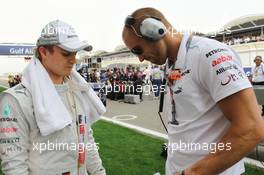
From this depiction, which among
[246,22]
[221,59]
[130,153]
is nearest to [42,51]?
[221,59]

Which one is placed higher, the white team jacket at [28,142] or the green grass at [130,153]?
the white team jacket at [28,142]

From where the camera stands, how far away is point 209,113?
5.23ft

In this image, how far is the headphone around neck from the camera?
162 centimetres

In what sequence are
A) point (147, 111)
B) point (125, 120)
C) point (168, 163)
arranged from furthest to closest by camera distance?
point (147, 111) → point (125, 120) → point (168, 163)

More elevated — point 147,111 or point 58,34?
point 58,34

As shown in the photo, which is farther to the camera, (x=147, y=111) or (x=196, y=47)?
(x=147, y=111)

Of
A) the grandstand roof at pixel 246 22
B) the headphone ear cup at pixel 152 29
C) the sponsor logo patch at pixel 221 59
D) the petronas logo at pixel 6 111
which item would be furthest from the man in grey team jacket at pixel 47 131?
the grandstand roof at pixel 246 22

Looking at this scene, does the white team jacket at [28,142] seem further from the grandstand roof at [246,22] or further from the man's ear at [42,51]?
the grandstand roof at [246,22]

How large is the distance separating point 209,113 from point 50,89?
3.35 ft

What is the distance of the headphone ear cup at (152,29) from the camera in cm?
A: 161

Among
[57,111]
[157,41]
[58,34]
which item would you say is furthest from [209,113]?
[58,34]

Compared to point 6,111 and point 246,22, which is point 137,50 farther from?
point 246,22

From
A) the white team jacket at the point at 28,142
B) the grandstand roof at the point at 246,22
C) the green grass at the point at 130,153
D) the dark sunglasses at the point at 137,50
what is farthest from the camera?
the grandstand roof at the point at 246,22

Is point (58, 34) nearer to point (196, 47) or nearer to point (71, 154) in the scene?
point (71, 154)
